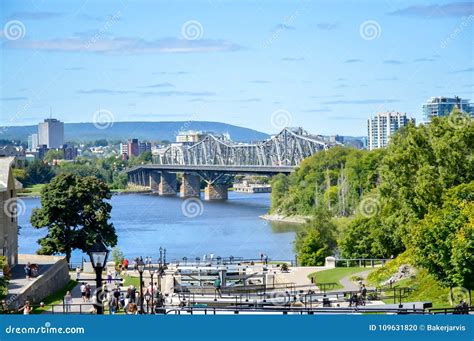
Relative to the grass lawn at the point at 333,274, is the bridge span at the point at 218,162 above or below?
above

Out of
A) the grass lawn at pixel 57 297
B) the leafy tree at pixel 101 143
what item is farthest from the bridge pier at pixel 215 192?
the grass lawn at pixel 57 297

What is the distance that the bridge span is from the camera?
341ft

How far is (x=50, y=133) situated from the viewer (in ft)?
421

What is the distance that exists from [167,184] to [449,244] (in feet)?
278

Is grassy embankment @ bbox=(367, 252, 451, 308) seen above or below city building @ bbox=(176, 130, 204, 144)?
below

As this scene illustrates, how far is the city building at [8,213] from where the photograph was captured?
96.2 feet

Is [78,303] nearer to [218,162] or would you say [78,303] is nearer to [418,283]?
[418,283]

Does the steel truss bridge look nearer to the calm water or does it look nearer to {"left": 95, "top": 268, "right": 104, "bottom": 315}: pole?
the calm water

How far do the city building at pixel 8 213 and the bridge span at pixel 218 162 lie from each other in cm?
6711

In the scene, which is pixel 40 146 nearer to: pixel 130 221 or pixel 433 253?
pixel 130 221

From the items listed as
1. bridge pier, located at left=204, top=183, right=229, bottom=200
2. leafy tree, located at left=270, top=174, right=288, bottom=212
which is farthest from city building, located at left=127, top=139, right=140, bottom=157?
leafy tree, located at left=270, top=174, right=288, bottom=212

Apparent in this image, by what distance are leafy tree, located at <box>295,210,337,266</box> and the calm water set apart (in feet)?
8.26

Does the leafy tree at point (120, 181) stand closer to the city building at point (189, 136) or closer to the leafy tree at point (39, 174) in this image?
the leafy tree at point (39, 174)

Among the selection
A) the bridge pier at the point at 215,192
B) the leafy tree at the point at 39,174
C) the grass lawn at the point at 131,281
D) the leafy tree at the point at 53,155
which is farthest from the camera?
the leafy tree at the point at 53,155
